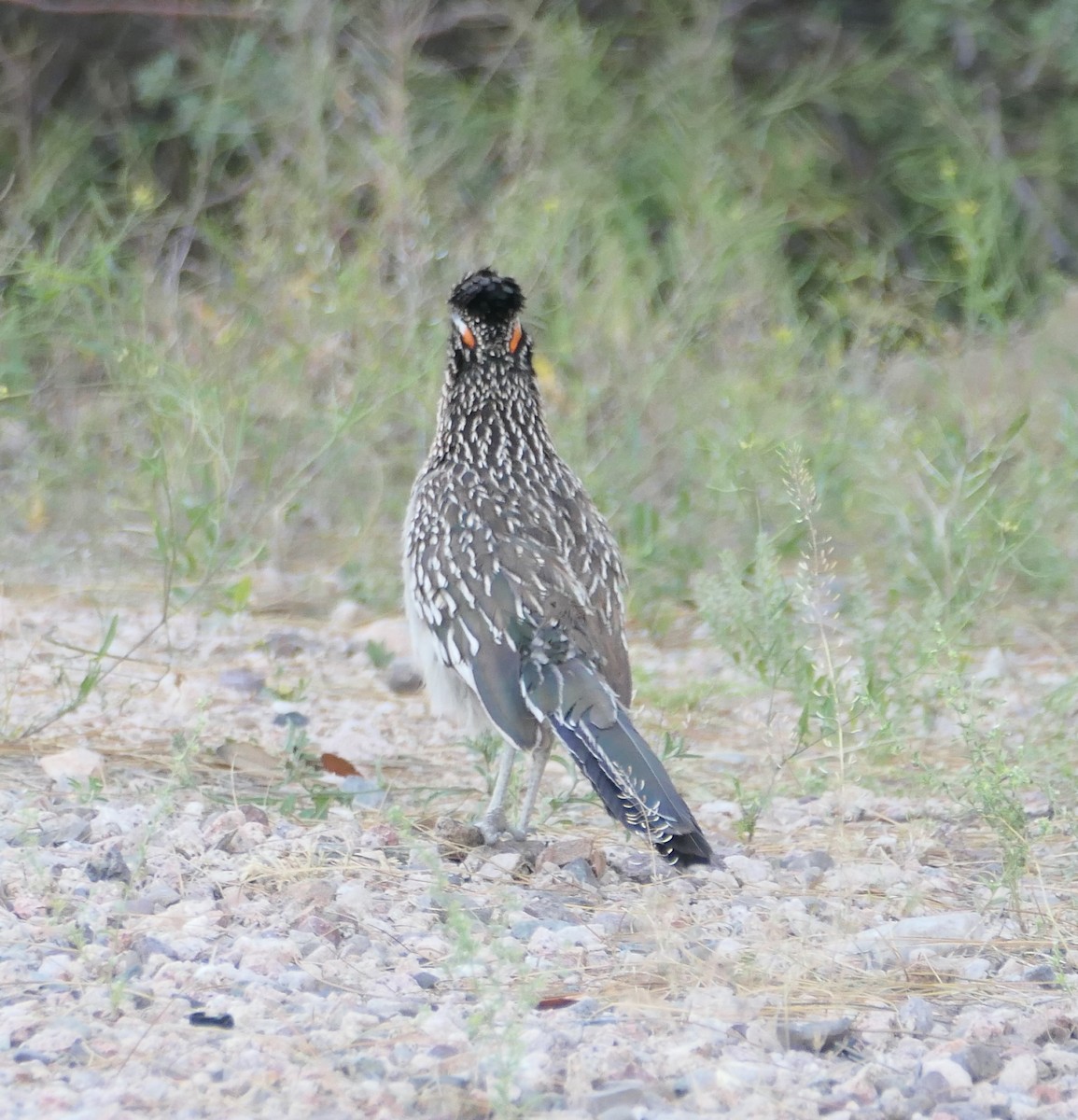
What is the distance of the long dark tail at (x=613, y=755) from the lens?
3789 millimetres

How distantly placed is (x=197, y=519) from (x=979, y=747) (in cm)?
244

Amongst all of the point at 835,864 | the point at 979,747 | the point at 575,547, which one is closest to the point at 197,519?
the point at 575,547

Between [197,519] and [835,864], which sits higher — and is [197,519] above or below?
above

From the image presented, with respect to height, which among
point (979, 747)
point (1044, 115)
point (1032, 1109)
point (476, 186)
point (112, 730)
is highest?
point (1044, 115)

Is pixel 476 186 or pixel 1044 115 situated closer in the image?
pixel 476 186

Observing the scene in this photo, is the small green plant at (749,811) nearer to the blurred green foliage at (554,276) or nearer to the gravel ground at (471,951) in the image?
the gravel ground at (471,951)

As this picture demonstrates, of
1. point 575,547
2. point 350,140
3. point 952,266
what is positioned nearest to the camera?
point 575,547

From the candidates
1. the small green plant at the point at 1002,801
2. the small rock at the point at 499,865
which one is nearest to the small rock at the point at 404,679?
the small rock at the point at 499,865

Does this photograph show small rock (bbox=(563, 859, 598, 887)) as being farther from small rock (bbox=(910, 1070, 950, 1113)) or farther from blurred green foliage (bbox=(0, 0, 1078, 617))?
blurred green foliage (bbox=(0, 0, 1078, 617))

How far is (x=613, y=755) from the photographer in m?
3.96

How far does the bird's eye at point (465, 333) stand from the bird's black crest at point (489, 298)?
4 centimetres

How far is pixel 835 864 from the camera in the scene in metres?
4.37

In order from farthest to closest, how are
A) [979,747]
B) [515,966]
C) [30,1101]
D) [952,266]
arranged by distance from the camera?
[952,266] < [979,747] < [515,966] < [30,1101]

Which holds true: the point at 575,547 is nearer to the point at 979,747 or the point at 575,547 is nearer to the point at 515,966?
the point at 979,747
